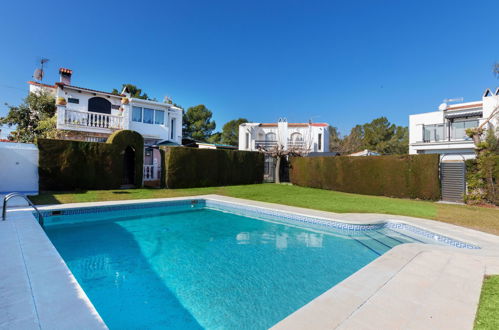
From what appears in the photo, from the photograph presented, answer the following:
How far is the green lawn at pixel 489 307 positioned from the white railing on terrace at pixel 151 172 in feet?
61.1

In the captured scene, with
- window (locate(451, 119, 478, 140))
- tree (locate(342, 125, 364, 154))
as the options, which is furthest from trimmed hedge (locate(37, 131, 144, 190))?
tree (locate(342, 125, 364, 154))

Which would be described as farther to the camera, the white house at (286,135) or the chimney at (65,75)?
the white house at (286,135)

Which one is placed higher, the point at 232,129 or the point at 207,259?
the point at 232,129

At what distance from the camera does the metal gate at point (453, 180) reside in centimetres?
1390

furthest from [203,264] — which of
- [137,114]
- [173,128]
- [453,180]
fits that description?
[173,128]

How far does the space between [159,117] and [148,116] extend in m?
1.05

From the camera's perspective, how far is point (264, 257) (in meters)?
6.68

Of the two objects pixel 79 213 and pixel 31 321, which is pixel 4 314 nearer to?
pixel 31 321

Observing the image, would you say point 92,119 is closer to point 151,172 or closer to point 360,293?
point 151,172

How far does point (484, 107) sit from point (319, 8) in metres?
17.2

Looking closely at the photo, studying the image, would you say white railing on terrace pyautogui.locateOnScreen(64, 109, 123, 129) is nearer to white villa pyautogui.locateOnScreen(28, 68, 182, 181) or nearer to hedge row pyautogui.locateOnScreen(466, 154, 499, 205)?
white villa pyautogui.locateOnScreen(28, 68, 182, 181)

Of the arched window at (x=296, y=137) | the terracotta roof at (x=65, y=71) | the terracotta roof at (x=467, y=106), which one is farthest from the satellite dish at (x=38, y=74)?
the terracotta roof at (x=467, y=106)

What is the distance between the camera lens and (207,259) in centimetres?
650

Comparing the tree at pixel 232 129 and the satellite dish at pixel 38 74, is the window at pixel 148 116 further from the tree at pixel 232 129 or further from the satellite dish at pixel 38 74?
the tree at pixel 232 129
